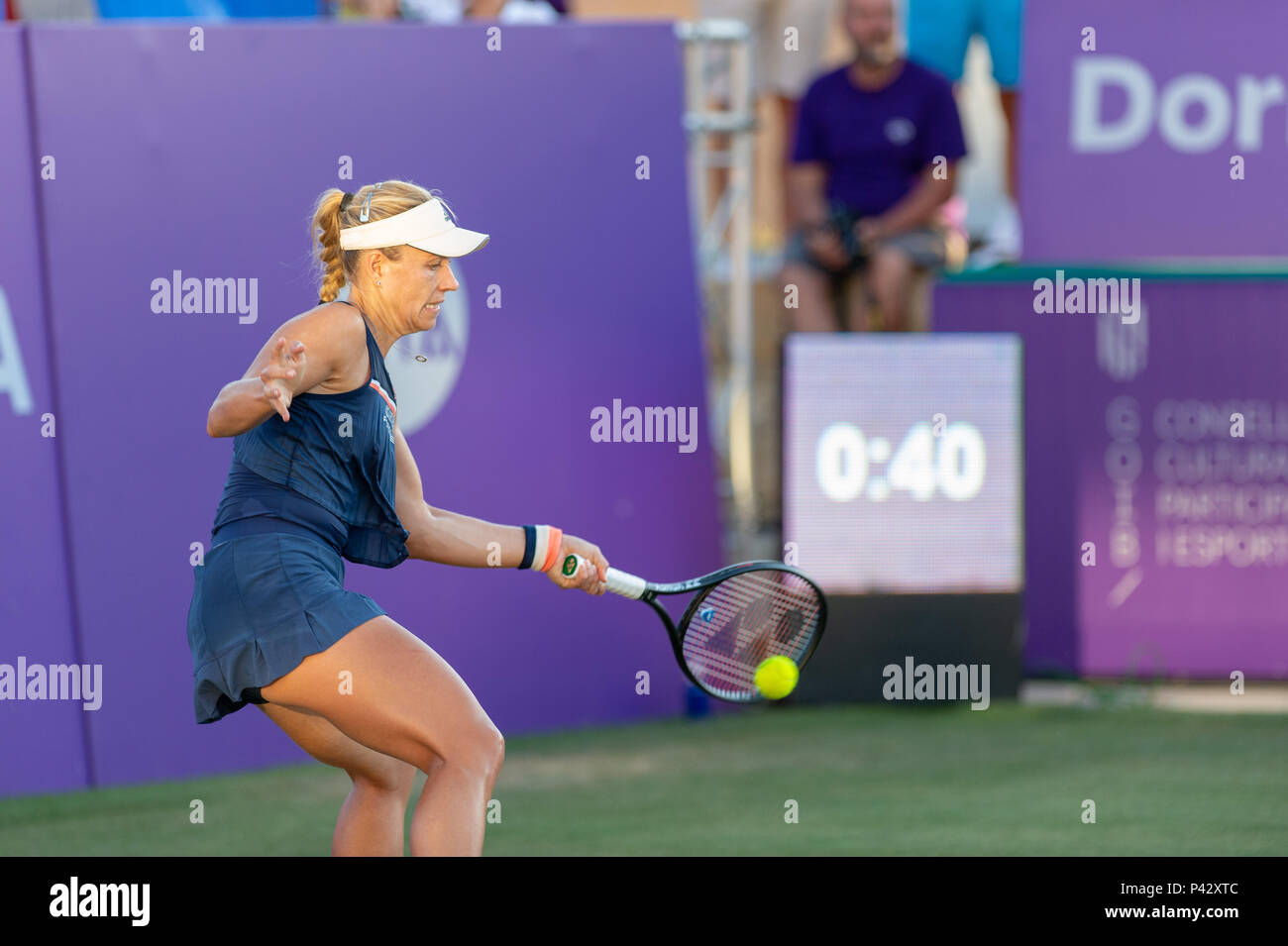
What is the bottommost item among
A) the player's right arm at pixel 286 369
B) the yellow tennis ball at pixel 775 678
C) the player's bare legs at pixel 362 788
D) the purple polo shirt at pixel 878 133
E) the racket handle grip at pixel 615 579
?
the player's bare legs at pixel 362 788

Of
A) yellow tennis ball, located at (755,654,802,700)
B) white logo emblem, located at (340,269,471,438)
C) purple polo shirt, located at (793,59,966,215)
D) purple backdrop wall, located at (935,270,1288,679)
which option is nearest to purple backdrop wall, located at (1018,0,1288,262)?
purple polo shirt, located at (793,59,966,215)

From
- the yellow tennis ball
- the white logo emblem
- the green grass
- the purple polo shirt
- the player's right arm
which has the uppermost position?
the purple polo shirt

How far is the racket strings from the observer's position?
411 cm

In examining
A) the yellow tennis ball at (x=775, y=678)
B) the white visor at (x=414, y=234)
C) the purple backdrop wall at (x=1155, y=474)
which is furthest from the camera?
the purple backdrop wall at (x=1155, y=474)

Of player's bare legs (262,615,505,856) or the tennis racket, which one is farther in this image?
the tennis racket

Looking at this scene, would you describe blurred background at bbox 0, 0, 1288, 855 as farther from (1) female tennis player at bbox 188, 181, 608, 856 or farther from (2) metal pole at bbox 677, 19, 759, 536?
(1) female tennis player at bbox 188, 181, 608, 856

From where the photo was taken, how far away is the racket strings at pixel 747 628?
4.11 m

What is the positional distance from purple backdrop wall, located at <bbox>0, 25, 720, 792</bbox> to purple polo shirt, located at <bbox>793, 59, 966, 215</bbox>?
49.3 inches

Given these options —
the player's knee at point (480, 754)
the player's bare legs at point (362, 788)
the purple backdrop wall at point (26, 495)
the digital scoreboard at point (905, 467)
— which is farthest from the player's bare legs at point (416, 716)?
the digital scoreboard at point (905, 467)

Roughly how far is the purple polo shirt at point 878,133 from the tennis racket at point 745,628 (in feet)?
12.5

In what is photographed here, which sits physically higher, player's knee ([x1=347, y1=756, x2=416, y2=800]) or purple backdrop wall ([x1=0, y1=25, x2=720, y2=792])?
purple backdrop wall ([x1=0, y1=25, x2=720, y2=792])

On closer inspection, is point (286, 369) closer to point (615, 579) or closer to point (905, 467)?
point (615, 579)

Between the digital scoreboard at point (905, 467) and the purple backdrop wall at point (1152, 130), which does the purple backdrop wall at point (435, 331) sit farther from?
the purple backdrop wall at point (1152, 130)
